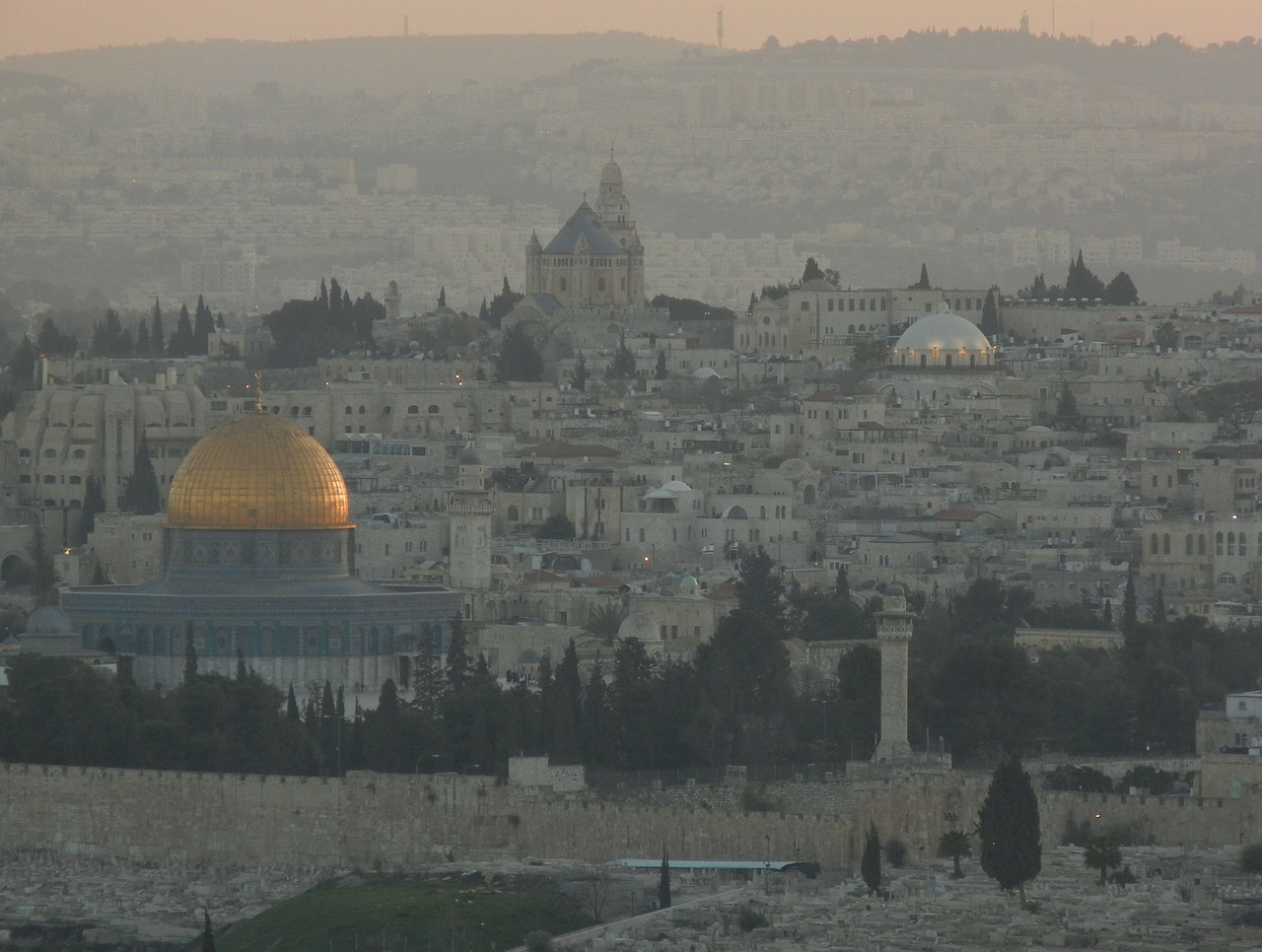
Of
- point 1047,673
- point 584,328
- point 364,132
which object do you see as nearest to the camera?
point 1047,673

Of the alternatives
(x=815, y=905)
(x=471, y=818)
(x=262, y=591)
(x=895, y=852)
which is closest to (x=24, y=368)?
(x=262, y=591)

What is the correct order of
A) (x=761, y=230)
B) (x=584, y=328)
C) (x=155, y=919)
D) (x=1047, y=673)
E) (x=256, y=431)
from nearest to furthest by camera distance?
1. (x=155, y=919)
2. (x=1047, y=673)
3. (x=256, y=431)
4. (x=584, y=328)
5. (x=761, y=230)

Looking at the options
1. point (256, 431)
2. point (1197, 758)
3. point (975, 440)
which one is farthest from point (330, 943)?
point (975, 440)

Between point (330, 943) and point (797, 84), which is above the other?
point (797, 84)

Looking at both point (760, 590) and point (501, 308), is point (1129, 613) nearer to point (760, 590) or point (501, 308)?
point (760, 590)

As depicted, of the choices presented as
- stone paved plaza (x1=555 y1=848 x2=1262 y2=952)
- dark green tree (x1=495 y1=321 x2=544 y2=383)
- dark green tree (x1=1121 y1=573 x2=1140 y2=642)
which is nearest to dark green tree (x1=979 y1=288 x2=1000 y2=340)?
dark green tree (x1=495 y1=321 x2=544 y2=383)

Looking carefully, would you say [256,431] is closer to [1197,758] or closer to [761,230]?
[1197,758]

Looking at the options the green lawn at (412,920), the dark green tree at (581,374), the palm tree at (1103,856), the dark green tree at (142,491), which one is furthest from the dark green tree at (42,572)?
the palm tree at (1103,856)

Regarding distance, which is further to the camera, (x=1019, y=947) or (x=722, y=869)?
(x=722, y=869)
